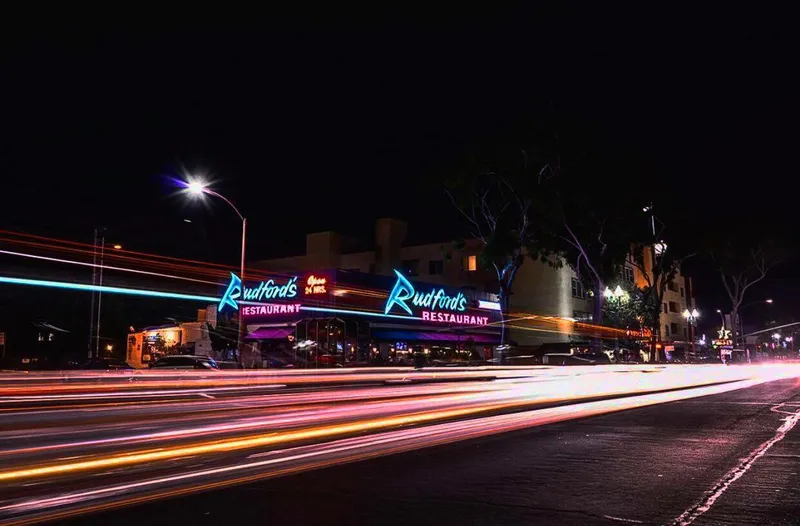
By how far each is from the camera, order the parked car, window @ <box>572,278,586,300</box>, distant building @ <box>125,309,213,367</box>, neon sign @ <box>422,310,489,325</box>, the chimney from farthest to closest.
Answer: window @ <box>572,278,586,300</box>
the chimney
distant building @ <box>125,309,213,367</box>
neon sign @ <box>422,310,489,325</box>
the parked car

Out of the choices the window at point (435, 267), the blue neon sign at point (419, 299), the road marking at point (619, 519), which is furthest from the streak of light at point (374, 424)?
the window at point (435, 267)

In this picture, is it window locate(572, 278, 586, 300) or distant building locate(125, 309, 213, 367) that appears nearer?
distant building locate(125, 309, 213, 367)

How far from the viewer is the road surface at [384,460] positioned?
618 cm

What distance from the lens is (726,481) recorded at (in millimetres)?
7430

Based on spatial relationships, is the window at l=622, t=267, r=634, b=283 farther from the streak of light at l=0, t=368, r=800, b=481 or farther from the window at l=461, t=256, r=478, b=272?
the streak of light at l=0, t=368, r=800, b=481

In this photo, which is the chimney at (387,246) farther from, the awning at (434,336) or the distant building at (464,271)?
the awning at (434,336)

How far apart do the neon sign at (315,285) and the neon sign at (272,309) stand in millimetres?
1003

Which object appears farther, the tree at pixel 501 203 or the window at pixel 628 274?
the window at pixel 628 274

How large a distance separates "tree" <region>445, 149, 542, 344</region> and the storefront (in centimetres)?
419

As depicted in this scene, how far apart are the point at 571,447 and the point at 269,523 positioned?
5.75 metres

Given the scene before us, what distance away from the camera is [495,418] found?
A: 14.4 meters

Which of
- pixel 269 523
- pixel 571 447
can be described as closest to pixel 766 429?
pixel 571 447

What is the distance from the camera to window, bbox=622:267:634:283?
210 feet

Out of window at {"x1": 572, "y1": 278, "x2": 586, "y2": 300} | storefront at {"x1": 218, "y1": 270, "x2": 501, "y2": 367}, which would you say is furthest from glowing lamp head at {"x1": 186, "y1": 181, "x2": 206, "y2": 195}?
window at {"x1": 572, "y1": 278, "x2": 586, "y2": 300}
